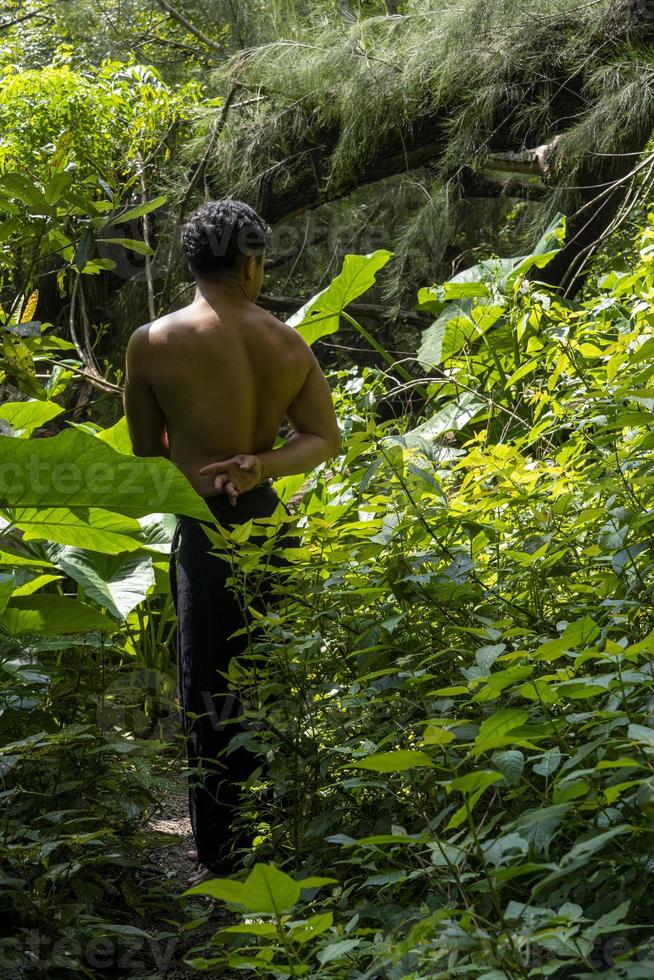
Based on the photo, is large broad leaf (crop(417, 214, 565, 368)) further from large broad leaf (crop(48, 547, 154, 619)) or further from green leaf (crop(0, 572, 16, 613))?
green leaf (crop(0, 572, 16, 613))

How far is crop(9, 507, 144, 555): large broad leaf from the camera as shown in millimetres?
1934

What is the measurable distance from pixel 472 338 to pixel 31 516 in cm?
184

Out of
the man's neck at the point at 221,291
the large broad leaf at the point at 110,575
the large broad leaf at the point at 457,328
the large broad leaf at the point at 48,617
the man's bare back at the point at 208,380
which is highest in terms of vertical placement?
the man's neck at the point at 221,291

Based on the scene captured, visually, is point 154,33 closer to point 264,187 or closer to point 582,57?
point 264,187

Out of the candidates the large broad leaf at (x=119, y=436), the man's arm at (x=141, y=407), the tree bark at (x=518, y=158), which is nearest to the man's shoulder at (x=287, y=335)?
the man's arm at (x=141, y=407)

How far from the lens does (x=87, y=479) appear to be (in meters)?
1.76

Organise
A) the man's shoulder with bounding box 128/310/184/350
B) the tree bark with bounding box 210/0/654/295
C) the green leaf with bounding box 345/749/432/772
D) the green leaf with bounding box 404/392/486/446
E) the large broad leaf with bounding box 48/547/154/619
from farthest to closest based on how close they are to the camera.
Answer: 1. the tree bark with bounding box 210/0/654/295
2. the green leaf with bounding box 404/392/486/446
3. the large broad leaf with bounding box 48/547/154/619
4. the man's shoulder with bounding box 128/310/184/350
5. the green leaf with bounding box 345/749/432/772

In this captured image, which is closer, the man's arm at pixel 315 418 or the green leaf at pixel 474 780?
the green leaf at pixel 474 780

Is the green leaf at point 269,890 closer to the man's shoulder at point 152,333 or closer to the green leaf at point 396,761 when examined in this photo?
the green leaf at point 396,761

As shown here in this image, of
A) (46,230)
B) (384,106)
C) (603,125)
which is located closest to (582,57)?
(603,125)

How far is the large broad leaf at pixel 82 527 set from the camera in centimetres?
193

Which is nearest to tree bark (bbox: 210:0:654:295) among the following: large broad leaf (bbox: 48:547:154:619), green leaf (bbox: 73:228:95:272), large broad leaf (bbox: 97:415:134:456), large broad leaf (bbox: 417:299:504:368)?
large broad leaf (bbox: 417:299:504:368)

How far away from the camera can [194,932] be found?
5.89 feet

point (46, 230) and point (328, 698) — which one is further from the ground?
point (46, 230)
